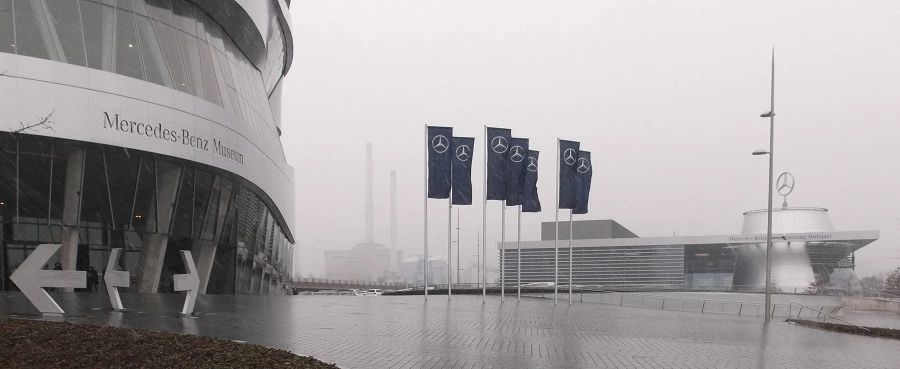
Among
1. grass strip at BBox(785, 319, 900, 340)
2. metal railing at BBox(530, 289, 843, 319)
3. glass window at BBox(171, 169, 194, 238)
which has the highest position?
glass window at BBox(171, 169, 194, 238)

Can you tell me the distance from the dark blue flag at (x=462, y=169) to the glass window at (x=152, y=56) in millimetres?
10341

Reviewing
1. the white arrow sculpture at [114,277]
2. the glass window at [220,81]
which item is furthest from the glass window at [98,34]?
the white arrow sculpture at [114,277]

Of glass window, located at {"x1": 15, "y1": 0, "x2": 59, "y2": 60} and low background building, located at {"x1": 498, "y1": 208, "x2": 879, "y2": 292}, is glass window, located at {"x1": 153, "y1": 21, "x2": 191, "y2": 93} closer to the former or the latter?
glass window, located at {"x1": 15, "y1": 0, "x2": 59, "y2": 60}

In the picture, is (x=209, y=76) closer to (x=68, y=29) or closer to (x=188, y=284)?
(x=68, y=29)

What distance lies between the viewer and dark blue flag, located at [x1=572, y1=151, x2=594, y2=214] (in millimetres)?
30359

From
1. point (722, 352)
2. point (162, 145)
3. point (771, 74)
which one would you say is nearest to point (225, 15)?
point (162, 145)

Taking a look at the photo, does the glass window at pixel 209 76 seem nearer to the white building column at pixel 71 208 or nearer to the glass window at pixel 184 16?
the glass window at pixel 184 16

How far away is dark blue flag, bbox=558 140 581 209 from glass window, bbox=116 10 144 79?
Answer: 15697 mm

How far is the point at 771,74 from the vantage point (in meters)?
25.4

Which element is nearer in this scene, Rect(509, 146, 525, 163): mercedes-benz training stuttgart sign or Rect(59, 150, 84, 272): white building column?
Rect(59, 150, 84, 272): white building column

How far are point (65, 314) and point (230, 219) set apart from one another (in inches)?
603

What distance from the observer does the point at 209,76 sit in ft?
89.9

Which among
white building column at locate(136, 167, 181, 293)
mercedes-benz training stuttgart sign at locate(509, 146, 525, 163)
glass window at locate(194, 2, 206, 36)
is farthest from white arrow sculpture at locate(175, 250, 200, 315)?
mercedes-benz training stuttgart sign at locate(509, 146, 525, 163)

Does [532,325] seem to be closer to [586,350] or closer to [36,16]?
[586,350]
